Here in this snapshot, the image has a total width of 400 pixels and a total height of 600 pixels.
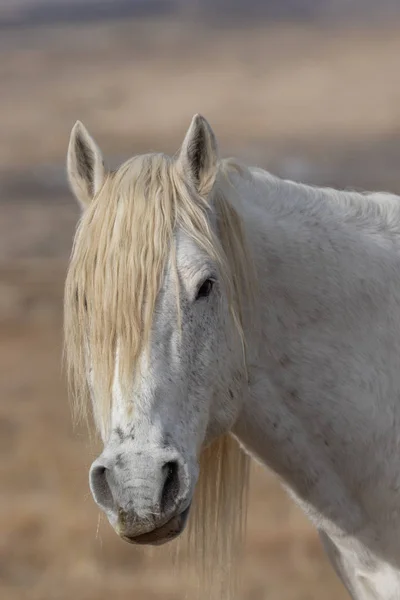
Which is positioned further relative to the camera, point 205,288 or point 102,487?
point 205,288

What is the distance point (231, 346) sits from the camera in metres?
2.75

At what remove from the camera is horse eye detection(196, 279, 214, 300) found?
2.63 m

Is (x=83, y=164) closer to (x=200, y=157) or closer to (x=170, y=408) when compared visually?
(x=200, y=157)

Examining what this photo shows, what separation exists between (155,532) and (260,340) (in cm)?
69

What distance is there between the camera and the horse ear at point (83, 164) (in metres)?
2.83

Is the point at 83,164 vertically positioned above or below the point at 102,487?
above

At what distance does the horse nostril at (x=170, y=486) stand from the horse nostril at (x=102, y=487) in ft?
0.44

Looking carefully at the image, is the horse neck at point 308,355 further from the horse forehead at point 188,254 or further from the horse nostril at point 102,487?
the horse nostril at point 102,487

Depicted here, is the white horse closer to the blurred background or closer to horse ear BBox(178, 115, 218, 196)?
horse ear BBox(178, 115, 218, 196)

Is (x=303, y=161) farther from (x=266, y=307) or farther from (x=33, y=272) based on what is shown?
(x=266, y=307)

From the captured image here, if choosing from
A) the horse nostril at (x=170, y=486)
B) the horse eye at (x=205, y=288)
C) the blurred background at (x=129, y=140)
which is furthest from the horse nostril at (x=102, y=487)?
the blurred background at (x=129, y=140)

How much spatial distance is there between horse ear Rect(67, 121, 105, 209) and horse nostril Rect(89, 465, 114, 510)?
806 millimetres

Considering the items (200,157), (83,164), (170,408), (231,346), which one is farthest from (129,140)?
(170,408)

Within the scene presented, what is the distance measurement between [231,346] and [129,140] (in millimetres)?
17761
